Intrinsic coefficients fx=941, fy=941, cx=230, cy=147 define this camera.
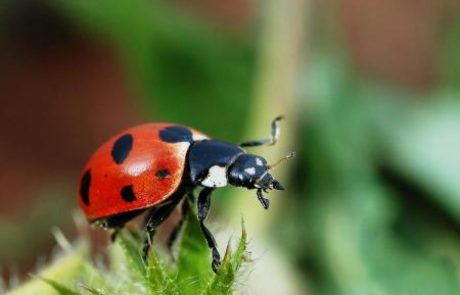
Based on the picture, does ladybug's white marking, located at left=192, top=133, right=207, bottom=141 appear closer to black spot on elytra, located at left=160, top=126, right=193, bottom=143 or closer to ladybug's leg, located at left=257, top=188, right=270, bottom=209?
black spot on elytra, located at left=160, top=126, right=193, bottom=143

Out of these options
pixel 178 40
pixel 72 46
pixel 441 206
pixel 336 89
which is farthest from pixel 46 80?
pixel 441 206

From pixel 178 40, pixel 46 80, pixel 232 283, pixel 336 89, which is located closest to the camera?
pixel 232 283

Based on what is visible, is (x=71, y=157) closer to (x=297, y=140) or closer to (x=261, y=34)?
(x=261, y=34)

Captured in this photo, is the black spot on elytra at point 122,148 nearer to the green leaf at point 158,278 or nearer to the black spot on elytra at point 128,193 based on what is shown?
the black spot on elytra at point 128,193

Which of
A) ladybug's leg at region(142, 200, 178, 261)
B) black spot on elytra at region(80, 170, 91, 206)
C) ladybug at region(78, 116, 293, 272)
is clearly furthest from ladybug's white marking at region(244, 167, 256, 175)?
black spot on elytra at region(80, 170, 91, 206)

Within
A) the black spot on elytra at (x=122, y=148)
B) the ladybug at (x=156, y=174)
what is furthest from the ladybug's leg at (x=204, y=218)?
the black spot on elytra at (x=122, y=148)

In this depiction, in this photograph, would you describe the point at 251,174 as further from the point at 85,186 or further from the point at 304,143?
the point at 304,143
